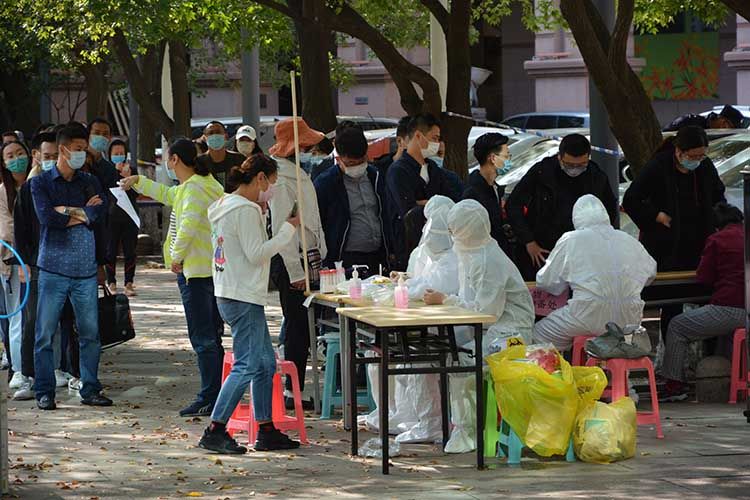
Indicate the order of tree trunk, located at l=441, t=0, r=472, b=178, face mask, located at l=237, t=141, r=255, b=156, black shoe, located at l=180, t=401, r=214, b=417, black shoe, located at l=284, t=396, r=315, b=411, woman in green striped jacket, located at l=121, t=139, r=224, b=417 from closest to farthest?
woman in green striped jacket, located at l=121, t=139, r=224, b=417 → black shoe, located at l=284, t=396, r=315, b=411 → black shoe, located at l=180, t=401, r=214, b=417 → face mask, located at l=237, t=141, r=255, b=156 → tree trunk, located at l=441, t=0, r=472, b=178

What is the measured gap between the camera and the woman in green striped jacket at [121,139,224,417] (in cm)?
1066

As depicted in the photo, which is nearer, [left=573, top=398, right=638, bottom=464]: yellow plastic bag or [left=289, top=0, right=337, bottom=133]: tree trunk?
[left=573, top=398, right=638, bottom=464]: yellow plastic bag

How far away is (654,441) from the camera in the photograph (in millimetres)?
9719

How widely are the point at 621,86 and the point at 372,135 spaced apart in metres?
11.1

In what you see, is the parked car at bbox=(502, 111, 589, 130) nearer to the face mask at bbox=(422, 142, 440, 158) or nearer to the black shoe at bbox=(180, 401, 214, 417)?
the face mask at bbox=(422, 142, 440, 158)

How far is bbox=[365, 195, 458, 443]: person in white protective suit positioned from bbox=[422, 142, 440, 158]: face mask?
1.42 m

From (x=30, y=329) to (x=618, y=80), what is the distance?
5.84 meters

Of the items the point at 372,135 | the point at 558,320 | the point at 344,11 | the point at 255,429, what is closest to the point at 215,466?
the point at 255,429

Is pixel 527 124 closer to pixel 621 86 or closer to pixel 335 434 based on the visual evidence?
pixel 621 86

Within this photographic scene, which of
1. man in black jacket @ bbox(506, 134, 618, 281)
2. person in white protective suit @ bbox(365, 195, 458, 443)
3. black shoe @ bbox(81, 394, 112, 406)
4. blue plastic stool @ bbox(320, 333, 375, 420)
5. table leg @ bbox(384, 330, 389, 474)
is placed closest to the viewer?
table leg @ bbox(384, 330, 389, 474)

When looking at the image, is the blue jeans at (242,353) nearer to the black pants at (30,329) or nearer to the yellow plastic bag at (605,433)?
the yellow plastic bag at (605,433)

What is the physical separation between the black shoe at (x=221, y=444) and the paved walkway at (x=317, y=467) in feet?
0.30

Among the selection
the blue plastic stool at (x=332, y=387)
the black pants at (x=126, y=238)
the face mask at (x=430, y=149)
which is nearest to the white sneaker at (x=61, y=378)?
the blue plastic stool at (x=332, y=387)

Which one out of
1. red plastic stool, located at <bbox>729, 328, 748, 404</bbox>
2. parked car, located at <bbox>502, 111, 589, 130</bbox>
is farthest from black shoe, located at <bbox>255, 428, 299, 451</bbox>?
parked car, located at <bbox>502, 111, 589, 130</bbox>
